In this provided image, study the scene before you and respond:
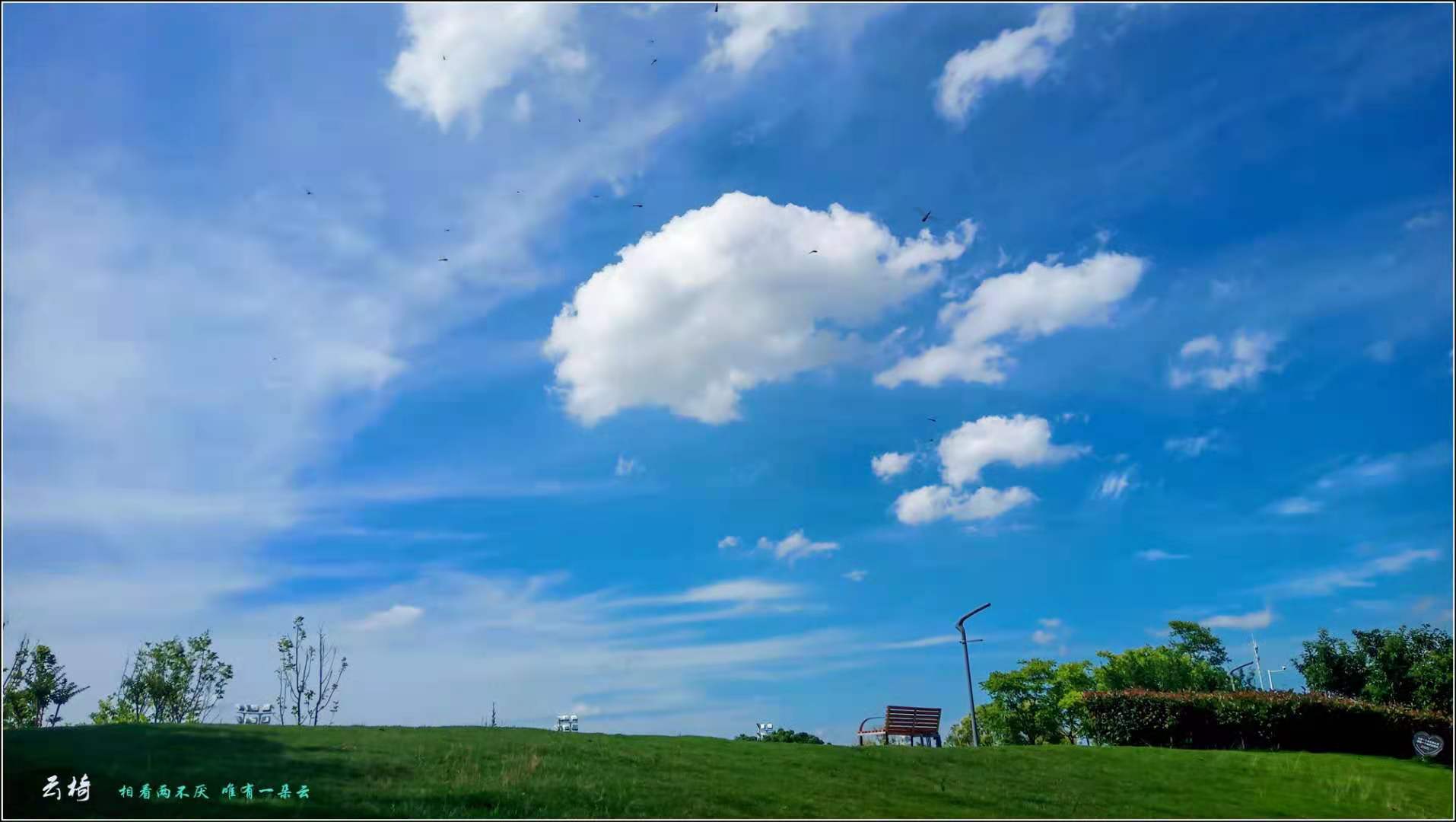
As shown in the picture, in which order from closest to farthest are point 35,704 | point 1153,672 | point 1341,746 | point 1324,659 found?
point 1341,746, point 35,704, point 1324,659, point 1153,672

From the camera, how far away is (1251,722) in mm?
39188

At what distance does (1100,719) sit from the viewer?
4100cm

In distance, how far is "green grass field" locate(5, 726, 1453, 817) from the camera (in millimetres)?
18484

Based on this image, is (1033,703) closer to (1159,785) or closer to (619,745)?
(1159,785)

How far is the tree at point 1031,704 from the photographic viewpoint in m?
69.3

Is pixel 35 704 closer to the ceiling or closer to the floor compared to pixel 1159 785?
closer to the ceiling

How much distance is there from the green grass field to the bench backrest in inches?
214

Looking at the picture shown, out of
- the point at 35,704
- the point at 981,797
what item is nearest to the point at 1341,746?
the point at 981,797

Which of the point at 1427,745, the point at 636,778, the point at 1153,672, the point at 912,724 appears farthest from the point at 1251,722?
the point at 1153,672

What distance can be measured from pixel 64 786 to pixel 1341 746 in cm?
4686

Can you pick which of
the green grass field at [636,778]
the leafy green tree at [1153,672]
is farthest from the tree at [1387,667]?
the green grass field at [636,778]

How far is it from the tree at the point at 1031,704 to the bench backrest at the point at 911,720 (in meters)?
34.7

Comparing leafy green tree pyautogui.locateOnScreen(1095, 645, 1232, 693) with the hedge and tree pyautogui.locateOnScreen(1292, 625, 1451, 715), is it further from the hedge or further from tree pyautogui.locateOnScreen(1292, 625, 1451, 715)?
the hedge

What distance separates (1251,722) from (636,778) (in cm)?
3037
